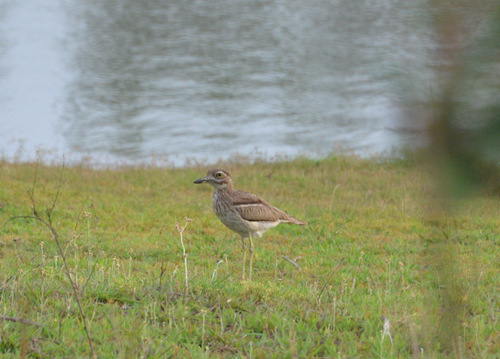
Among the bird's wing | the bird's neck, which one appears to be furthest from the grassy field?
the bird's neck

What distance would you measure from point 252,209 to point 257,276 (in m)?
0.92

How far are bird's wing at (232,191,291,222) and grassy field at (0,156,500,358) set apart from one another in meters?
0.65

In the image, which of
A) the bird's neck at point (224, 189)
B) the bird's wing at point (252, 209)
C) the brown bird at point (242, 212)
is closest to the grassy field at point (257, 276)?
the brown bird at point (242, 212)

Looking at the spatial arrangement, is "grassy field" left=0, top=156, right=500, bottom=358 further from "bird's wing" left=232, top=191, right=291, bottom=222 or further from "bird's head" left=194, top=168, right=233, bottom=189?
"bird's head" left=194, top=168, right=233, bottom=189

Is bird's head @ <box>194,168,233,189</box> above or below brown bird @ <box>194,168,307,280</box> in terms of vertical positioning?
above

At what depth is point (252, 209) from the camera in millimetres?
7844

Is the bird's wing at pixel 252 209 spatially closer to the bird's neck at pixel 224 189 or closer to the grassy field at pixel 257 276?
the bird's neck at pixel 224 189

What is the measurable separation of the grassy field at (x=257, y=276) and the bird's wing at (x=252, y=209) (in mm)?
649

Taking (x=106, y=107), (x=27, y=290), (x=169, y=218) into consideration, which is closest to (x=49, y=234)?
(x=169, y=218)

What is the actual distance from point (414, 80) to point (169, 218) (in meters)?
9.56

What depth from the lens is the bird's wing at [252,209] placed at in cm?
780

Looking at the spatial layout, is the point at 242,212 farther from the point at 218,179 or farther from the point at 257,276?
the point at 257,276

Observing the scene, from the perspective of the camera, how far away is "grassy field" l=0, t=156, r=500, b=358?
4.07 m

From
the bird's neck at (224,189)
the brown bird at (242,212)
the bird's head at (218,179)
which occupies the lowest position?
the brown bird at (242,212)
